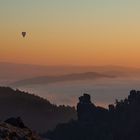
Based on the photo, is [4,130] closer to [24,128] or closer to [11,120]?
[24,128]

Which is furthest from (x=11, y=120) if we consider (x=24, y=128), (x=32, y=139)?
(x=32, y=139)

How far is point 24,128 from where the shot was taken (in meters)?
50.9

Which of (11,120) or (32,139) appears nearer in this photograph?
(32,139)

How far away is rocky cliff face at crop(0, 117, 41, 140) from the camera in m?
44.8

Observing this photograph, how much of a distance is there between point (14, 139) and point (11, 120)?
9.59 m

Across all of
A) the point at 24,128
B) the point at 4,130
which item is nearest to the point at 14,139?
the point at 4,130

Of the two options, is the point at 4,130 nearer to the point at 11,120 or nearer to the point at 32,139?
the point at 32,139

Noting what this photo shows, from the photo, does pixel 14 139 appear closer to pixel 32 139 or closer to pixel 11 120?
pixel 32 139

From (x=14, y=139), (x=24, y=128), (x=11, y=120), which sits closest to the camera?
(x=14, y=139)

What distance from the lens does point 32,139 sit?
4759cm

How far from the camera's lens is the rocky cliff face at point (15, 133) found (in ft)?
147

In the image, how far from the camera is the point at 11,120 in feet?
179

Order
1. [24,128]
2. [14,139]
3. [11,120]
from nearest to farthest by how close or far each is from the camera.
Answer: [14,139]
[24,128]
[11,120]

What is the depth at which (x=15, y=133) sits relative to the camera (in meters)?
46.1
